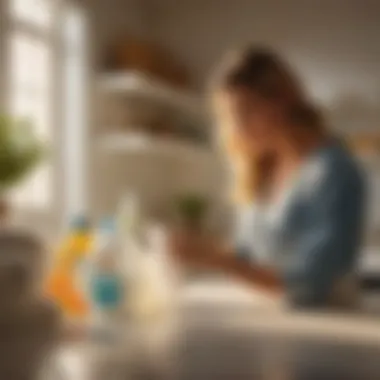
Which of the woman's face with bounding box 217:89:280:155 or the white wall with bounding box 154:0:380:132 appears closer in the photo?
the woman's face with bounding box 217:89:280:155

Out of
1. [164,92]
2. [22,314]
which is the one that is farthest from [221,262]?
[164,92]

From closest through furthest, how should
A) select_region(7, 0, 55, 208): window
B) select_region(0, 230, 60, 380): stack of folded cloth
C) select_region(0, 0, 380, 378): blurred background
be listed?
select_region(0, 230, 60, 380): stack of folded cloth, select_region(7, 0, 55, 208): window, select_region(0, 0, 380, 378): blurred background

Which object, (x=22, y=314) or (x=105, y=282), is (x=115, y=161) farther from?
(x=22, y=314)

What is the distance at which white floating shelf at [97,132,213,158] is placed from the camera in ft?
6.32

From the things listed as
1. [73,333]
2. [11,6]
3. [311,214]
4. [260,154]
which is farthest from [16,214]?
[73,333]

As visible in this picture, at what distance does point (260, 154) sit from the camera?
131 cm

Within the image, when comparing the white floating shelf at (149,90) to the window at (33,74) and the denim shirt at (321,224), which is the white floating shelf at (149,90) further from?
the denim shirt at (321,224)

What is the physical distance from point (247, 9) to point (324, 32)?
0.19 meters

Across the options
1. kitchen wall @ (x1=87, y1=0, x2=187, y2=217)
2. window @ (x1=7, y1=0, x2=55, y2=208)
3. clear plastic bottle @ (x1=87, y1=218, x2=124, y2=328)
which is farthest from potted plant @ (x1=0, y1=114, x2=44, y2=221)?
kitchen wall @ (x1=87, y1=0, x2=187, y2=217)

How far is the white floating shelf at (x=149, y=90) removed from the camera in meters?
1.90

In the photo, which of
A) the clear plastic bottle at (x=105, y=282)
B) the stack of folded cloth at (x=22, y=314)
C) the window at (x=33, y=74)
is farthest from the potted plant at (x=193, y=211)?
the stack of folded cloth at (x=22, y=314)

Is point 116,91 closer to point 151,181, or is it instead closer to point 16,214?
point 151,181

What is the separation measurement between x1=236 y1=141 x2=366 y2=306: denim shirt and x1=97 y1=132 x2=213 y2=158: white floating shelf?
2.66ft

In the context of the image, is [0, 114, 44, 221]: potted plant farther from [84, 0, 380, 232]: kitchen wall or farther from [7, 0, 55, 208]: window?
[84, 0, 380, 232]: kitchen wall
